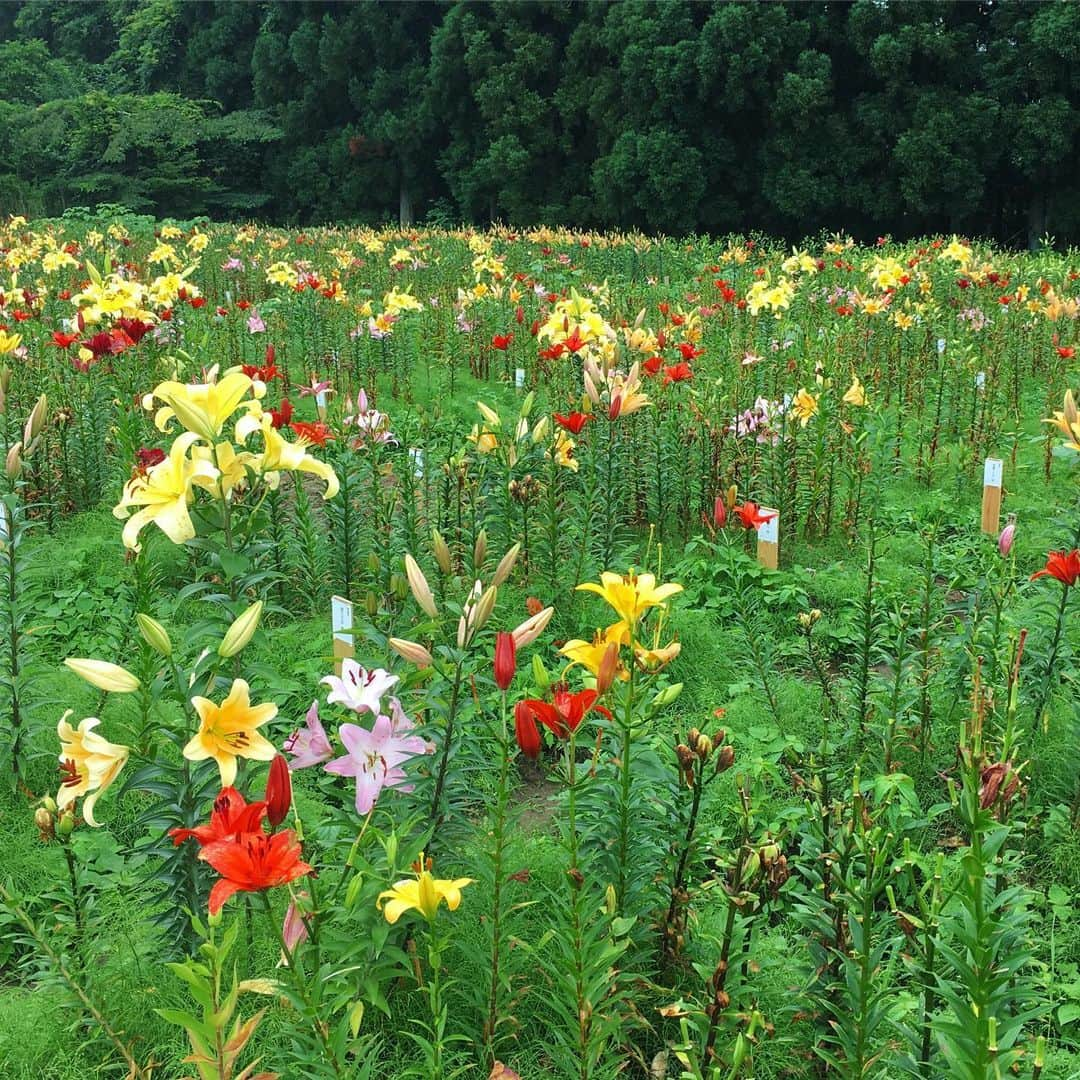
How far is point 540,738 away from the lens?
2141mm

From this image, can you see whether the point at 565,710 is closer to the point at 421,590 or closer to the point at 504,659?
the point at 504,659

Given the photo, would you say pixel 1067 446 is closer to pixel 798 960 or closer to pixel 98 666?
pixel 798 960

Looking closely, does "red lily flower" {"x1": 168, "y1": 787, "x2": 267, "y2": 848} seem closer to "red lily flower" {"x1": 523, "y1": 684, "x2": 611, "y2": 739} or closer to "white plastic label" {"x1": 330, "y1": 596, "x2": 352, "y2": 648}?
"red lily flower" {"x1": 523, "y1": 684, "x2": 611, "y2": 739}

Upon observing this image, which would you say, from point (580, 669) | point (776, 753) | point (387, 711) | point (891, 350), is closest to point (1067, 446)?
point (776, 753)

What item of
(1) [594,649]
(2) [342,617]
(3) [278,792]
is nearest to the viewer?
(3) [278,792]

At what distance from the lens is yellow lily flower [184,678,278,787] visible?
157 cm

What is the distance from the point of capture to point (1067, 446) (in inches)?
114

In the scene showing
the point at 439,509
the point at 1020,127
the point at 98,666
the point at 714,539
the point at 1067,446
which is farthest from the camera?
the point at 1020,127

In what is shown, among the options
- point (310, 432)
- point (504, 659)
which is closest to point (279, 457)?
point (504, 659)

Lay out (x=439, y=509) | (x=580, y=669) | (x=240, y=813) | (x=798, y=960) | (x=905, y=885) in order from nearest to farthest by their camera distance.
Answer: (x=240, y=813), (x=798, y=960), (x=905, y=885), (x=580, y=669), (x=439, y=509)

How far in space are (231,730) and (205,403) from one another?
25.6 inches

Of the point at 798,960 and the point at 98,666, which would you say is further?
the point at 798,960

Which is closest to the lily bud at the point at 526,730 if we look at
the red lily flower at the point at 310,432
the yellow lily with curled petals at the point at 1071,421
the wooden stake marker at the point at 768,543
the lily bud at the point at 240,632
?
the lily bud at the point at 240,632

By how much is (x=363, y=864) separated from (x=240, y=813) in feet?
Result: 1.16
